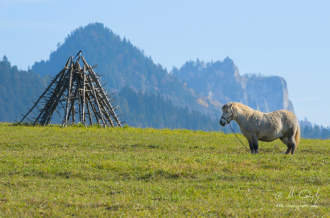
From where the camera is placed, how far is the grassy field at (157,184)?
37.2 ft

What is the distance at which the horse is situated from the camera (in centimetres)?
2128

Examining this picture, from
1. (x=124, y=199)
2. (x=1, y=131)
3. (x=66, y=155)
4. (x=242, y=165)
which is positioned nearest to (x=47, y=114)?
(x=1, y=131)

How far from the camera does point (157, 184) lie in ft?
48.1

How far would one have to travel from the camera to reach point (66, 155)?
19469 millimetres

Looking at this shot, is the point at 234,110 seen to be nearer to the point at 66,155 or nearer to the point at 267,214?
the point at 66,155

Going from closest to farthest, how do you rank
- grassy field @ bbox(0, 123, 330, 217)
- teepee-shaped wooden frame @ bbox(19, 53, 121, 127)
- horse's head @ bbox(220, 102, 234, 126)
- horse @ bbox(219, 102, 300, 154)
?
1. grassy field @ bbox(0, 123, 330, 217)
2. horse @ bbox(219, 102, 300, 154)
3. horse's head @ bbox(220, 102, 234, 126)
4. teepee-shaped wooden frame @ bbox(19, 53, 121, 127)

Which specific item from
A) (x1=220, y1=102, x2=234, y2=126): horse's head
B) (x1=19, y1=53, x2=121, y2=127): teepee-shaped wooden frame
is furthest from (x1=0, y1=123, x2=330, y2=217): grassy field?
(x1=19, y1=53, x2=121, y2=127): teepee-shaped wooden frame

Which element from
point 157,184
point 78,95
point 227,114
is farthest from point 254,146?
point 78,95

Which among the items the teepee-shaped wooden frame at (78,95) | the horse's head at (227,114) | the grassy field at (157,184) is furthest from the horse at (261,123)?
the teepee-shaped wooden frame at (78,95)

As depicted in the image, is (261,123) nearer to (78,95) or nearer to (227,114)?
(227,114)

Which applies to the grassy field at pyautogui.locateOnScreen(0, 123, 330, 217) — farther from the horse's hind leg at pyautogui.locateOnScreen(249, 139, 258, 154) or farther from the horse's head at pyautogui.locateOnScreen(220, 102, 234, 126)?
the horse's head at pyautogui.locateOnScreen(220, 102, 234, 126)

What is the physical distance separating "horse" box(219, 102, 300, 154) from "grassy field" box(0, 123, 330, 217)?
1.60m

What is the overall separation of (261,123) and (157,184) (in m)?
8.15

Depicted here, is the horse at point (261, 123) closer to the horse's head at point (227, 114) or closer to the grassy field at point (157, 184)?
the horse's head at point (227, 114)
